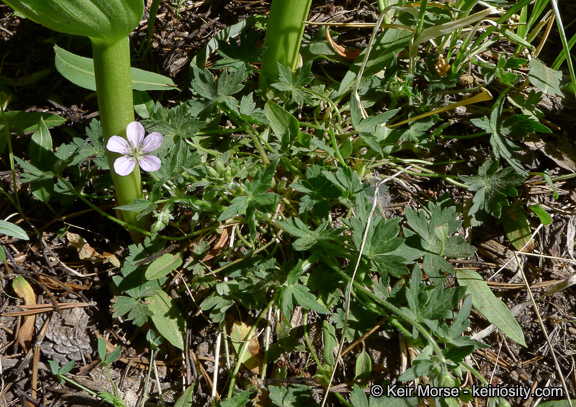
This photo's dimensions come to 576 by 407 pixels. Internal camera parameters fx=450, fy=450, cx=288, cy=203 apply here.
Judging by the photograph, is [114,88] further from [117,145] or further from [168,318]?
[168,318]

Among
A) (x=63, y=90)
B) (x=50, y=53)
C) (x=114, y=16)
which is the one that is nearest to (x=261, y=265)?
(x=114, y=16)

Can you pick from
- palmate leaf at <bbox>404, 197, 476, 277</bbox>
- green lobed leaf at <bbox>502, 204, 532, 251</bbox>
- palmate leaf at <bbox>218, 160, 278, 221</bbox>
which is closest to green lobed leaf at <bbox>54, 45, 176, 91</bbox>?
palmate leaf at <bbox>218, 160, 278, 221</bbox>

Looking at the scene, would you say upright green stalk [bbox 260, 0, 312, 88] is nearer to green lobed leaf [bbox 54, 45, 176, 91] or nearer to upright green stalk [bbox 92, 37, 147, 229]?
green lobed leaf [bbox 54, 45, 176, 91]

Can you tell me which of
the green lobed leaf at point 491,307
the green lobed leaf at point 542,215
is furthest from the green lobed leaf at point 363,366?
the green lobed leaf at point 542,215

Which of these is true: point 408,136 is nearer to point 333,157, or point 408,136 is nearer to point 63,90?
point 333,157

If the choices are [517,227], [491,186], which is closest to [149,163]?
[491,186]

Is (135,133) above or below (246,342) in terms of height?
above
